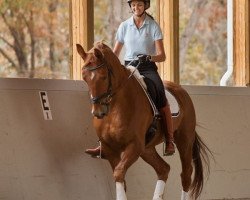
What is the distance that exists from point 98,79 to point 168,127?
1.27m

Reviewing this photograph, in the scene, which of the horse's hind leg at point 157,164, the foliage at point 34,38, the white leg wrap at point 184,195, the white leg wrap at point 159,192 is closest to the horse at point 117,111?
the white leg wrap at point 159,192

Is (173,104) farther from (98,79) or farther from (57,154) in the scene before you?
(98,79)

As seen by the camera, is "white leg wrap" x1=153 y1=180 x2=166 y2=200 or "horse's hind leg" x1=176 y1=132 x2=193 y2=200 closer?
"white leg wrap" x1=153 y1=180 x2=166 y2=200

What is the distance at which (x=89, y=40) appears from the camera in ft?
31.9

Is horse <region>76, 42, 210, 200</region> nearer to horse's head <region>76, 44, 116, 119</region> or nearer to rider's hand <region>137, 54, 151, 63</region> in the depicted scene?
horse's head <region>76, 44, 116, 119</region>

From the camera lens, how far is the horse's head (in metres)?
7.59

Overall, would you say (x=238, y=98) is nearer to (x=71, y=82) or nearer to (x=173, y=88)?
(x=173, y=88)

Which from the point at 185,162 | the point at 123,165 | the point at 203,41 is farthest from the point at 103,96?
the point at 203,41

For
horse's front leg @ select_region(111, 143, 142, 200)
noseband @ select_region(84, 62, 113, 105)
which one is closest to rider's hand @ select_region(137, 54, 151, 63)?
noseband @ select_region(84, 62, 113, 105)

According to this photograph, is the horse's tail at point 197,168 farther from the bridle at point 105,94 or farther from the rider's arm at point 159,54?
the bridle at point 105,94

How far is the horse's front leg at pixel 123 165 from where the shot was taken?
299 inches

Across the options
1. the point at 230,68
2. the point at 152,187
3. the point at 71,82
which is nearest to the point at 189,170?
the point at 152,187

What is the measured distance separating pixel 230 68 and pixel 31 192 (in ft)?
16.1

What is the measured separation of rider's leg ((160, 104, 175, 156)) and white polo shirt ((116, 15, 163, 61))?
59 centimetres
